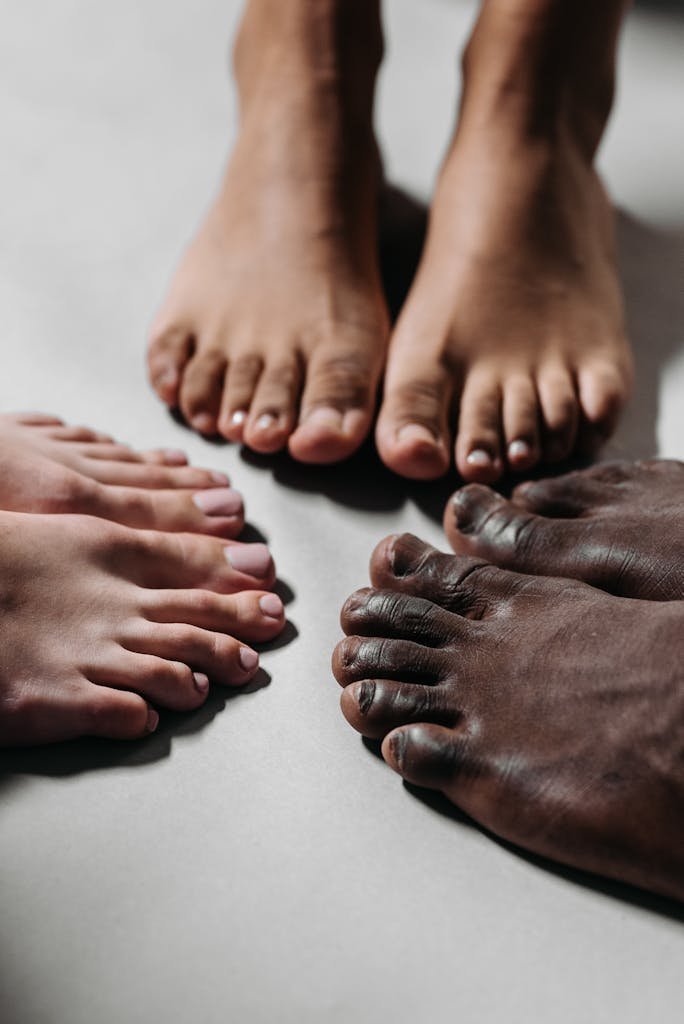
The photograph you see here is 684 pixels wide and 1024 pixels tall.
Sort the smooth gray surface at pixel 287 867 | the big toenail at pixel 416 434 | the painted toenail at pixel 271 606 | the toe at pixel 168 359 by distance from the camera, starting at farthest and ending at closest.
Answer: the toe at pixel 168 359, the big toenail at pixel 416 434, the painted toenail at pixel 271 606, the smooth gray surface at pixel 287 867

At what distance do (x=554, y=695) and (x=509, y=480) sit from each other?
0.36 m

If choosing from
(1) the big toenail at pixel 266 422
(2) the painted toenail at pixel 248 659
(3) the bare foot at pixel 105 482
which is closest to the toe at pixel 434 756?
(2) the painted toenail at pixel 248 659

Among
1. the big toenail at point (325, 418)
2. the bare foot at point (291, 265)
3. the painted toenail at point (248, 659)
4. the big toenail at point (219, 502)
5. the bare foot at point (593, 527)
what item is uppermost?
the bare foot at point (291, 265)

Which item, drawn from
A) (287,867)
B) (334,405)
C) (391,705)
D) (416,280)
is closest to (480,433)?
(334,405)

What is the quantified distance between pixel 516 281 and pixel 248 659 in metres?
0.55

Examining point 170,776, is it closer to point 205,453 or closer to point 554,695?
point 554,695

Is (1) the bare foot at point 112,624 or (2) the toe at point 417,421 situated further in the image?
(2) the toe at point 417,421

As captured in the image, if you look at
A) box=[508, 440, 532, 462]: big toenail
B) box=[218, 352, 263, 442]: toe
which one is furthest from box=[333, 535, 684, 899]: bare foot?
box=[218, 352, 263, 442]: toe

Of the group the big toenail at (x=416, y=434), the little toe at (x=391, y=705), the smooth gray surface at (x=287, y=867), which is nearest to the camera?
the smooth gray surface at (x=287, y=867)

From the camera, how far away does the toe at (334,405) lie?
1.08 m

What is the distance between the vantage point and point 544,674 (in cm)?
79

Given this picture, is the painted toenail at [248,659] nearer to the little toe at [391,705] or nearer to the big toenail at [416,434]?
the little toe at [391,705]

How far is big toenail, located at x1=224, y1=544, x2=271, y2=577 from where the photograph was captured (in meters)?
0.96

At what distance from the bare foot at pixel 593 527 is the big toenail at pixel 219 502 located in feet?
0.67
